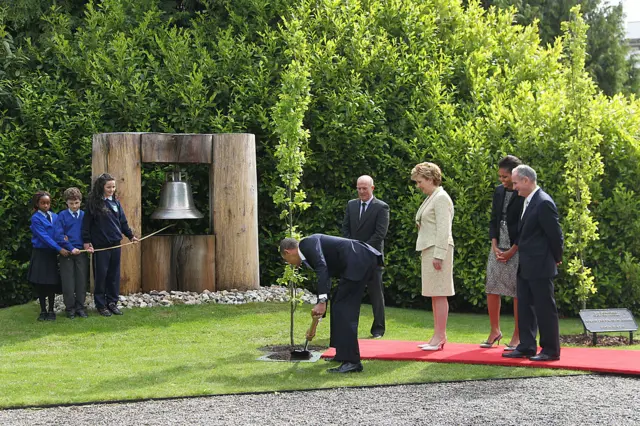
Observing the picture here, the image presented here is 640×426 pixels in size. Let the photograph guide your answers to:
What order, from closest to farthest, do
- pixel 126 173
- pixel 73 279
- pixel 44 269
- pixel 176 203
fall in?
pixel 44 269 < pixel 73 279 < pixel 176 203 < pixel 126 173

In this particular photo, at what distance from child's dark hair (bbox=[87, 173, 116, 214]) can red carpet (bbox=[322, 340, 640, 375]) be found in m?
4.35

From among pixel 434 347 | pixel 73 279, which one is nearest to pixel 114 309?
pixel 73 279

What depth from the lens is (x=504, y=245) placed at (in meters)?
10.6

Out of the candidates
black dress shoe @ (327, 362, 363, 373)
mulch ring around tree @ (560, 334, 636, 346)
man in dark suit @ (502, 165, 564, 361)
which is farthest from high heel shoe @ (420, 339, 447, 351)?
mulch ring around tree @ (560, 334, 636, 346)

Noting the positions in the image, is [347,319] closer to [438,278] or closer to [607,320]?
[438,278]

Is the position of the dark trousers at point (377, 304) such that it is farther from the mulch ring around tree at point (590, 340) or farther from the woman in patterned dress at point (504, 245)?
the mulch ring around tree at point (590, 340)

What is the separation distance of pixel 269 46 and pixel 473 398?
33.1 ft

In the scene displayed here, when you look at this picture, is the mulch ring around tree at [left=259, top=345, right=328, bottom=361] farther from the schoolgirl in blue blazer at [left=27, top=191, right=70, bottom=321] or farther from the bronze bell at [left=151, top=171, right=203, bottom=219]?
the schoolgirl in blue blazer at [left=27, top=191, right=70, bottom=321]

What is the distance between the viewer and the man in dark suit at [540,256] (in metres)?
9.62

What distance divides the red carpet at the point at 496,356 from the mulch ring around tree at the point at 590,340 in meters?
0.68

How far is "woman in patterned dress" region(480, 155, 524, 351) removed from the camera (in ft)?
33.8

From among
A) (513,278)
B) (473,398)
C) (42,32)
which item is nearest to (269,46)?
(42,32)

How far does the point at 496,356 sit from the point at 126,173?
21.6 feet

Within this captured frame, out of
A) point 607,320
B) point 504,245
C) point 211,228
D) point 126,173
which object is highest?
point 126,173
